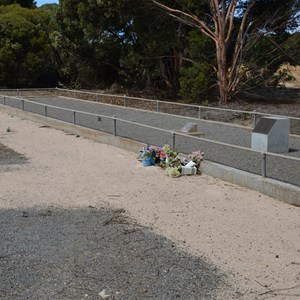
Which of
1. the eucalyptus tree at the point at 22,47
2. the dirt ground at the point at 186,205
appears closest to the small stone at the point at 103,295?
the dirt ground at the point at 186,205

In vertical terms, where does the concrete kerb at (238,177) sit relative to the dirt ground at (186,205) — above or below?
above

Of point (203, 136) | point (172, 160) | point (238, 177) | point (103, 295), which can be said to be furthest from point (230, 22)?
point (103, 295)

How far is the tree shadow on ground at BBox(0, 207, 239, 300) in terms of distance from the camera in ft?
13.4

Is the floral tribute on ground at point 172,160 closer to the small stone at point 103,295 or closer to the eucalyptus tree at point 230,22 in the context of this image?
the small stone at point 103,295

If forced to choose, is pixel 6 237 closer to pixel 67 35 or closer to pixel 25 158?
pixel 25 158

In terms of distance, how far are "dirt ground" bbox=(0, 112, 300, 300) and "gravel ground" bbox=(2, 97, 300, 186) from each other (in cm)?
→ 83

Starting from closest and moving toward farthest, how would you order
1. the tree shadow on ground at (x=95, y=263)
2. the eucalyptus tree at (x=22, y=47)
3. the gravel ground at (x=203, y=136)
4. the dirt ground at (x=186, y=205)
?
1. the tree shadow on ground at (x=95, y=263)
2. the dirt ground at (x=186, y=205)
3. the gravel ground at (x=203, y=136)
4. the eucalyptus tree at (x=22, y=47)

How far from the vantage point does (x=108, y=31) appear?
25953 millimetres

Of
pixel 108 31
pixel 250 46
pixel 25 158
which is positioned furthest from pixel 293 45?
pixel 25 158

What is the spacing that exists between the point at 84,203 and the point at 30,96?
1896cm

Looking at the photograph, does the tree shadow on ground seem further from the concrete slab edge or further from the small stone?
the concrete slab edge

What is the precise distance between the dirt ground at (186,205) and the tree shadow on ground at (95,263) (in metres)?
0.22

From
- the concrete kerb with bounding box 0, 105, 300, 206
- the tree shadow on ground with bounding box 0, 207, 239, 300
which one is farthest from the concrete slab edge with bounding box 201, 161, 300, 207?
the tree shadow on ground with bounding box 0, 207, 239, 300

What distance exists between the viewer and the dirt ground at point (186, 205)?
4.58 metres
